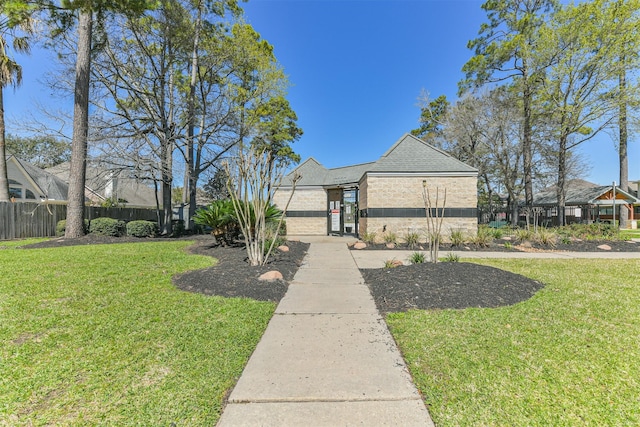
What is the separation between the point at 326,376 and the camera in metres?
2.33

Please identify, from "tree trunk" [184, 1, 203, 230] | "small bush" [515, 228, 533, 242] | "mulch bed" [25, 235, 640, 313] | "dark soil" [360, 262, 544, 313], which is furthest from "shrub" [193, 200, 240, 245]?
"small bush" [515, 228, 533, 242]

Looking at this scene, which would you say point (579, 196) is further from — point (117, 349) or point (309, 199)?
point (117, 349)

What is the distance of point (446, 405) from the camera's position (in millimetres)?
1962

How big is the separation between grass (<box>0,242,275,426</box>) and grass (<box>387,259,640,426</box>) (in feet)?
5.65

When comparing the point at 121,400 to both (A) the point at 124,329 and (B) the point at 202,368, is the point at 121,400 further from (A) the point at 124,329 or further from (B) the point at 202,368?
(A) the point at 124,329

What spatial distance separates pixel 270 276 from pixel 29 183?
22.4 meters

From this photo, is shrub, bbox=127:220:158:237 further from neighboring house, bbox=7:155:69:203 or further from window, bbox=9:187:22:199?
window, bbox=9:187:22:199

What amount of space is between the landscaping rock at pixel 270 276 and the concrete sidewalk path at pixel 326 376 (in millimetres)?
1030

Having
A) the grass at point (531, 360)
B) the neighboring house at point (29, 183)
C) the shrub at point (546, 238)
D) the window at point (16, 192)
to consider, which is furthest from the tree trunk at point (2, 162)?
the shrub at point (546, 238)

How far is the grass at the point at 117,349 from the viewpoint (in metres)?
1.90

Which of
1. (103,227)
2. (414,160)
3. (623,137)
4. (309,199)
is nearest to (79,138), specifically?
(103,227)

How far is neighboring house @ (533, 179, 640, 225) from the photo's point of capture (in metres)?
21.8

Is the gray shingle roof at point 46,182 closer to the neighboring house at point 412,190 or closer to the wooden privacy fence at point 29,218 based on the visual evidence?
the wooden privacy fence at point 29,218

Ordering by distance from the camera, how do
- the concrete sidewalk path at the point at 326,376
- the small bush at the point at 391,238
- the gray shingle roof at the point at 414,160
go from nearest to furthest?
the concrete sidewalk path at the point at 326,376 → the small bush at the point at 391,238 → the gray shingle roof at the point at 414,160
